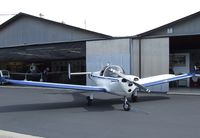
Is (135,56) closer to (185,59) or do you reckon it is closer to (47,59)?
(185,59)

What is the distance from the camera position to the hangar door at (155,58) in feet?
79.2

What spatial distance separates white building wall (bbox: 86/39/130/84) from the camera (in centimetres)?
2498

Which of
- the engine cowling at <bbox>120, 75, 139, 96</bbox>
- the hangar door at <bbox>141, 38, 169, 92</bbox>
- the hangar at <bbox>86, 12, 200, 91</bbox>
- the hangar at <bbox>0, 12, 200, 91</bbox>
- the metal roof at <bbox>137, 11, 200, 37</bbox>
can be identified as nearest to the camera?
the engine cowling at <bbox>120, 75, 139, 96</bbox>

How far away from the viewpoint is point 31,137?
946cm

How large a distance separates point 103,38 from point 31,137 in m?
17.9

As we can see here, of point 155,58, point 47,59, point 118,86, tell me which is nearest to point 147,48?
point 155,58

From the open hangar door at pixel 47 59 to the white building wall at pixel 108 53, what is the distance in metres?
1.91

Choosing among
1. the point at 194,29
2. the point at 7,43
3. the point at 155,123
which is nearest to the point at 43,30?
the point at 7,43

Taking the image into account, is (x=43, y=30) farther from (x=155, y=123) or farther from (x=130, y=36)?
(x=155, y=123)

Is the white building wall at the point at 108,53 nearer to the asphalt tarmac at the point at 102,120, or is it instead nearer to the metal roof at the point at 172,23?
the metal roof at the point at 172,23

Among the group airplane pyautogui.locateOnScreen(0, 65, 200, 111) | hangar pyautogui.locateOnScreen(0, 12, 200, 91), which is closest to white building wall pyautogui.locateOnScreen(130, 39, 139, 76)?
hangar pyautogui.locateOnScreen(0, 12, 200, 91)

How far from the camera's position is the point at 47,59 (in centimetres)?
3731

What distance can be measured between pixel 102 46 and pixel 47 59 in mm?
12138

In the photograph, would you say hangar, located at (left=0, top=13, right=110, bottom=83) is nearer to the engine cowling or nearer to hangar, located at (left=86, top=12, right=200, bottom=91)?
hangar, located at (left=86, top=12, right=200, bottom=91)
